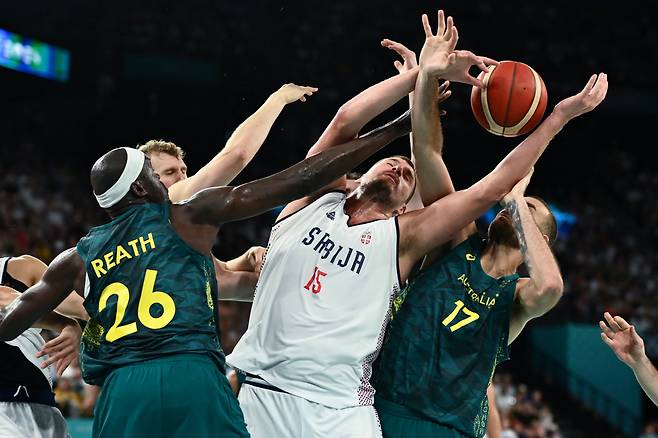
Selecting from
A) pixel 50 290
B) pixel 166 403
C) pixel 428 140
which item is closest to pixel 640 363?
pixel 428 140

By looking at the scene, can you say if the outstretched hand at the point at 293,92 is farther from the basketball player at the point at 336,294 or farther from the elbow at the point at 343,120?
the basketball player at the point at 336,294

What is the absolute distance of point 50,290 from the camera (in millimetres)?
4207

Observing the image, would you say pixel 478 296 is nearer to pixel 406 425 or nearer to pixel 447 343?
pixel 447 343

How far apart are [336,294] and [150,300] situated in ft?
3.38

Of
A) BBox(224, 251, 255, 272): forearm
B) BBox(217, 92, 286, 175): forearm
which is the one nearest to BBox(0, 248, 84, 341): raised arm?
BBox(217, 92, 286, 175): forearm

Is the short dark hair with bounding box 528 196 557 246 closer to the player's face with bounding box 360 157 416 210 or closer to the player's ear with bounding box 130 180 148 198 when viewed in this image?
the player's face with bounding box 360 157 416 210

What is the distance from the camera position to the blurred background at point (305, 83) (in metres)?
22.9

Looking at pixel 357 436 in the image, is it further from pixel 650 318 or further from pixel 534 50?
pixel 534 50

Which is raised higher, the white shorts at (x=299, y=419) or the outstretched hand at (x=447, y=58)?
the outstretched hand at (x=447, y=58)

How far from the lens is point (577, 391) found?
19234 millimetres

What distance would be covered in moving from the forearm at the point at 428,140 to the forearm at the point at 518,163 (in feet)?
0.79

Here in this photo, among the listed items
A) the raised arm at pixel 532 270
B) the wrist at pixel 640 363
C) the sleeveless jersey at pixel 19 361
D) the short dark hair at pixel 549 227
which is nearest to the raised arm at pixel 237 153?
the sleeveless jersey at pixel 19 361

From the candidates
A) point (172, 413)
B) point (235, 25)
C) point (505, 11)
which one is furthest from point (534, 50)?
point (172, 413)

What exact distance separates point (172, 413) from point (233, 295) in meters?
1.60
